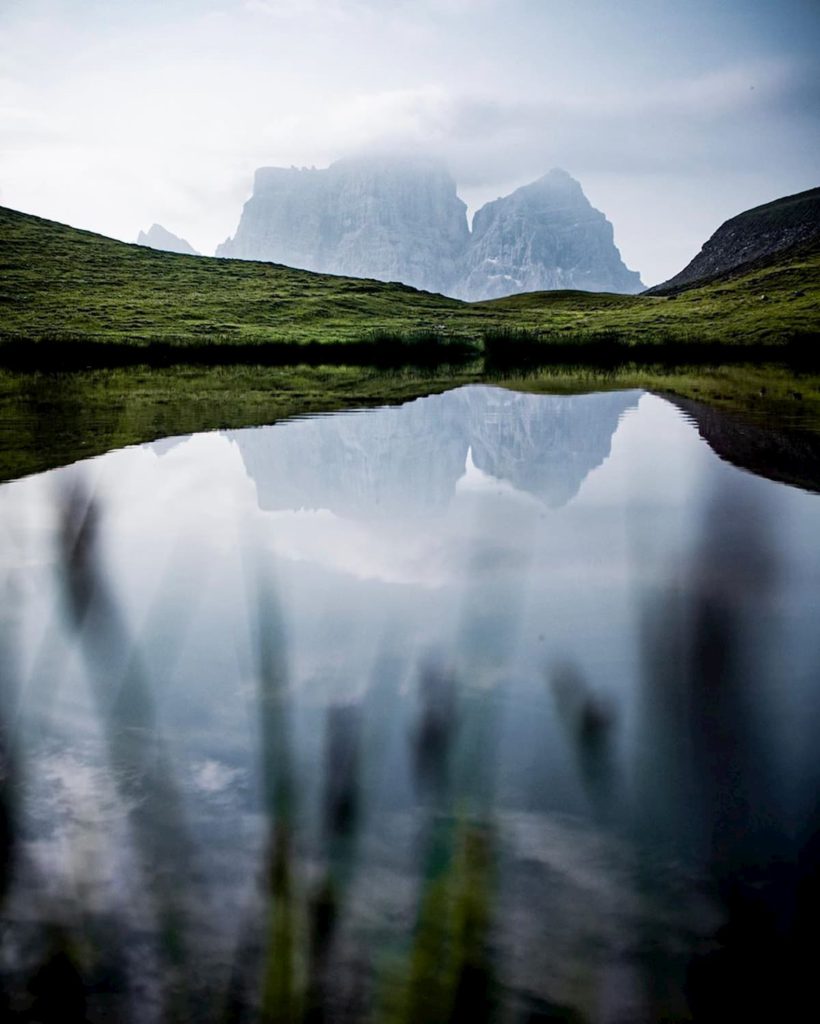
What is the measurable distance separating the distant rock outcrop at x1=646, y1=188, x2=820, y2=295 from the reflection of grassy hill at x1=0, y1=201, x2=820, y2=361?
53.8m

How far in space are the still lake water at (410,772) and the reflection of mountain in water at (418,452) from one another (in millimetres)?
2605

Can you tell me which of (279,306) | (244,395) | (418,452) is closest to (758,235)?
(279,306)

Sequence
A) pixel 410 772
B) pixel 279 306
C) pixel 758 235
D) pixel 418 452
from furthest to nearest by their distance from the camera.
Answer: pixel 758 235 → pixel 279 306 → pixel 418 452 → pixel 410 772

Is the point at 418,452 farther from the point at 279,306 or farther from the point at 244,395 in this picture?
the point at 279,306

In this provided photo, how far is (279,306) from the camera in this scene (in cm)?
8419

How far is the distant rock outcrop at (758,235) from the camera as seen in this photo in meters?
165

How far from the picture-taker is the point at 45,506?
1214cm

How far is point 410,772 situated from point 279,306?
8346 centimetres

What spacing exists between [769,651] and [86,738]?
16.8 feet

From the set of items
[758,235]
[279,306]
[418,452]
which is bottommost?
[418,452]

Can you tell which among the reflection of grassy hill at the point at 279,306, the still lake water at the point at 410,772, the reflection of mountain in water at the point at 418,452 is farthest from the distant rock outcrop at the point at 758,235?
the still lake water at the point at 410,772

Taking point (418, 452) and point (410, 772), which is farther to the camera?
point (418, 452)

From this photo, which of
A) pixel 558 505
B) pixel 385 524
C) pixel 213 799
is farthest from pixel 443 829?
pixel 558 505

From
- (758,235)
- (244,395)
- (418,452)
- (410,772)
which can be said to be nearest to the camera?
(410,772)
